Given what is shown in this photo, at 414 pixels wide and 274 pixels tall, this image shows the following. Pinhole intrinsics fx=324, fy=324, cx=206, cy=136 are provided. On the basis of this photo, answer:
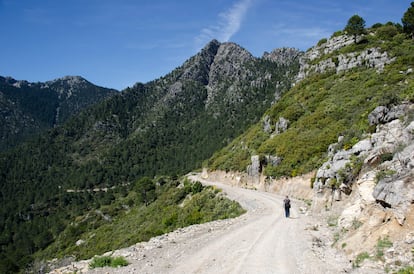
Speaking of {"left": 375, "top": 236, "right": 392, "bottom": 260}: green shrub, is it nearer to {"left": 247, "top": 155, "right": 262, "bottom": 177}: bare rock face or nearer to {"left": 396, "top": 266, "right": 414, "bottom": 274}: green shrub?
{"left": 396, "top": 266, "right": 414, "bottom": 274}: green shrub

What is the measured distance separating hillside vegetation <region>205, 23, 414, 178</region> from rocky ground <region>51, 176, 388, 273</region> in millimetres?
9730

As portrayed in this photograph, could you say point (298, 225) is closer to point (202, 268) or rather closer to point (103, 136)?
point (202, 268)

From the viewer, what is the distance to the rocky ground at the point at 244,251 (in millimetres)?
11547

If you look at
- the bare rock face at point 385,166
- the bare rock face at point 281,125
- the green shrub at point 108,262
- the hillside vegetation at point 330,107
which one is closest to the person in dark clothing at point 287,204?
the bare rock face at point 385,166

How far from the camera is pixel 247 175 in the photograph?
1841 inches

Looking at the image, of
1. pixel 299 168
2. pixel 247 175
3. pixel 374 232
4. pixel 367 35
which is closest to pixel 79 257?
pixel 247 175

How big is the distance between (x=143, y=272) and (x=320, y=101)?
4367 cm

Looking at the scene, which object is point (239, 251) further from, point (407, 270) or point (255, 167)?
point (255, 167)

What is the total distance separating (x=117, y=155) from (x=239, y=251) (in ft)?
513

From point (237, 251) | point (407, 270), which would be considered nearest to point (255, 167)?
point (237, 251)

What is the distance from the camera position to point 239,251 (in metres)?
13.8

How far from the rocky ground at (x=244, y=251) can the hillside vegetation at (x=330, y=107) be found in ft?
31.9

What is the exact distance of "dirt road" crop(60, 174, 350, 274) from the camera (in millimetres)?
11599

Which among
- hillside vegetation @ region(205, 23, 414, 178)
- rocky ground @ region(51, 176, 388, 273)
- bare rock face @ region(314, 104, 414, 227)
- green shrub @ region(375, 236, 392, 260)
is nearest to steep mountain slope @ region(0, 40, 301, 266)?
hillside vegetation @ region(205, 23, 414, 178)
